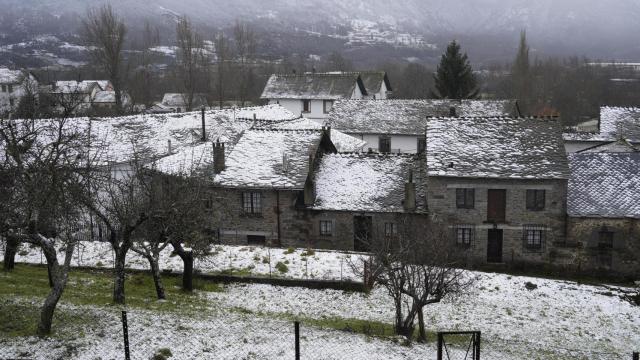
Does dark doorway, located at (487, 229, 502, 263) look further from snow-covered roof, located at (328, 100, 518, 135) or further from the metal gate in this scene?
snow-covered roof, located at (328, 100, 518, 135)

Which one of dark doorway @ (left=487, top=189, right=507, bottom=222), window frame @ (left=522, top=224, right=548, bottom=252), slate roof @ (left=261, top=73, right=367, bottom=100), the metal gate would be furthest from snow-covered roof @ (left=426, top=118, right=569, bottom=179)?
slate roof @ (left=261, top=73, right=367, bottom=100)

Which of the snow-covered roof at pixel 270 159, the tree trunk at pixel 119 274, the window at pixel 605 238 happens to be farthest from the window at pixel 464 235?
the tree trunk at pixel 119 274

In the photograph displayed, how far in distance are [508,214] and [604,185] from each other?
17.1 ft

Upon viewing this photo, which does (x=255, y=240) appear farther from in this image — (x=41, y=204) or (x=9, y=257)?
(x=41, y=204)

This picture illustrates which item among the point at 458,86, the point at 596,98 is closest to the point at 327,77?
the point at 458,86

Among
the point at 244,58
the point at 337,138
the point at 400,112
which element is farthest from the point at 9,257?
the point at 244,58

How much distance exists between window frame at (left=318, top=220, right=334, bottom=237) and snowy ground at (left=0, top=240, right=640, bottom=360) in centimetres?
443

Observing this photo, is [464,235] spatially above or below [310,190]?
below

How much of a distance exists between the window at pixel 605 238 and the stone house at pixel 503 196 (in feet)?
5.71

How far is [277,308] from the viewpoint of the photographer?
2017 cm

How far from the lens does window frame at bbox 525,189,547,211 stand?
2872 cm

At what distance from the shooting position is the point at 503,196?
29.1 metres

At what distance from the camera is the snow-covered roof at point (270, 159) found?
30062 millimetres

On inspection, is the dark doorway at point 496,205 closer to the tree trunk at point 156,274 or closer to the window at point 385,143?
the tree trunk at point 156,274
